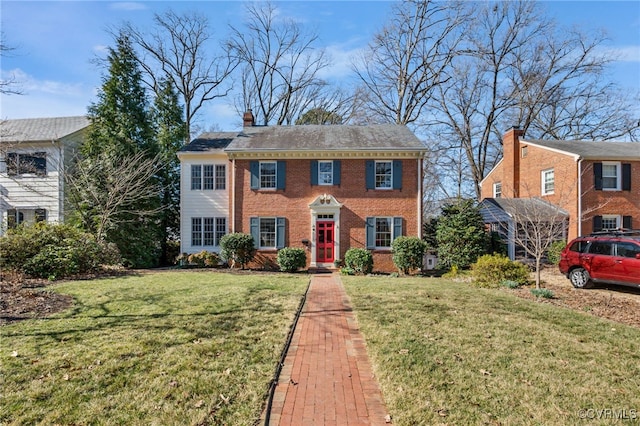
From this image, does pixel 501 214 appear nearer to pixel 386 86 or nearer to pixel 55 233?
pixel 386 86

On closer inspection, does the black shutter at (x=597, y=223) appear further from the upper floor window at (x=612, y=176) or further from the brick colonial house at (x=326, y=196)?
the brick colonial house at (x=326, y=196)

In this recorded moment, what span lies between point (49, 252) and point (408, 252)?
1339cm

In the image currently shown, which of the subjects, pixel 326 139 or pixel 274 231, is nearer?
pixel 274 231

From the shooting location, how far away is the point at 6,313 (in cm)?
632

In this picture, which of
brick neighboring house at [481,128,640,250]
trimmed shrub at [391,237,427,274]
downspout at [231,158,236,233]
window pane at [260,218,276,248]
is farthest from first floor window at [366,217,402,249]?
brick neighboring house at [481,128,640,250]

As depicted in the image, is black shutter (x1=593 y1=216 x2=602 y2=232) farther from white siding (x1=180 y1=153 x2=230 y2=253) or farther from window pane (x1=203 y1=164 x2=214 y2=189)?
window pane (x1=203 y1=164 x2=214 y2=189)

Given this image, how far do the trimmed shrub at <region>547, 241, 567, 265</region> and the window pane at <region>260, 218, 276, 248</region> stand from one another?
14.3 meters

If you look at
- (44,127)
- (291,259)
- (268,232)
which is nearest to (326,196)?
(268,232)

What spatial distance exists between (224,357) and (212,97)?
2840 centimetres

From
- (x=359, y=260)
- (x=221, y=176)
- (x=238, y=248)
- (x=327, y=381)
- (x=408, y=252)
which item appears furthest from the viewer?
(x=221, y=176)

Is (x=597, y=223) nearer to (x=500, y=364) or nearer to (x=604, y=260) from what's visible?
(x=604, y=260)

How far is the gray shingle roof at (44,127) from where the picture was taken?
1844cm

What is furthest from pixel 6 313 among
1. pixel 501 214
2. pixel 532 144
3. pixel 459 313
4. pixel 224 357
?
pixel 532 144

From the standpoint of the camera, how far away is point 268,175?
1688 cm
